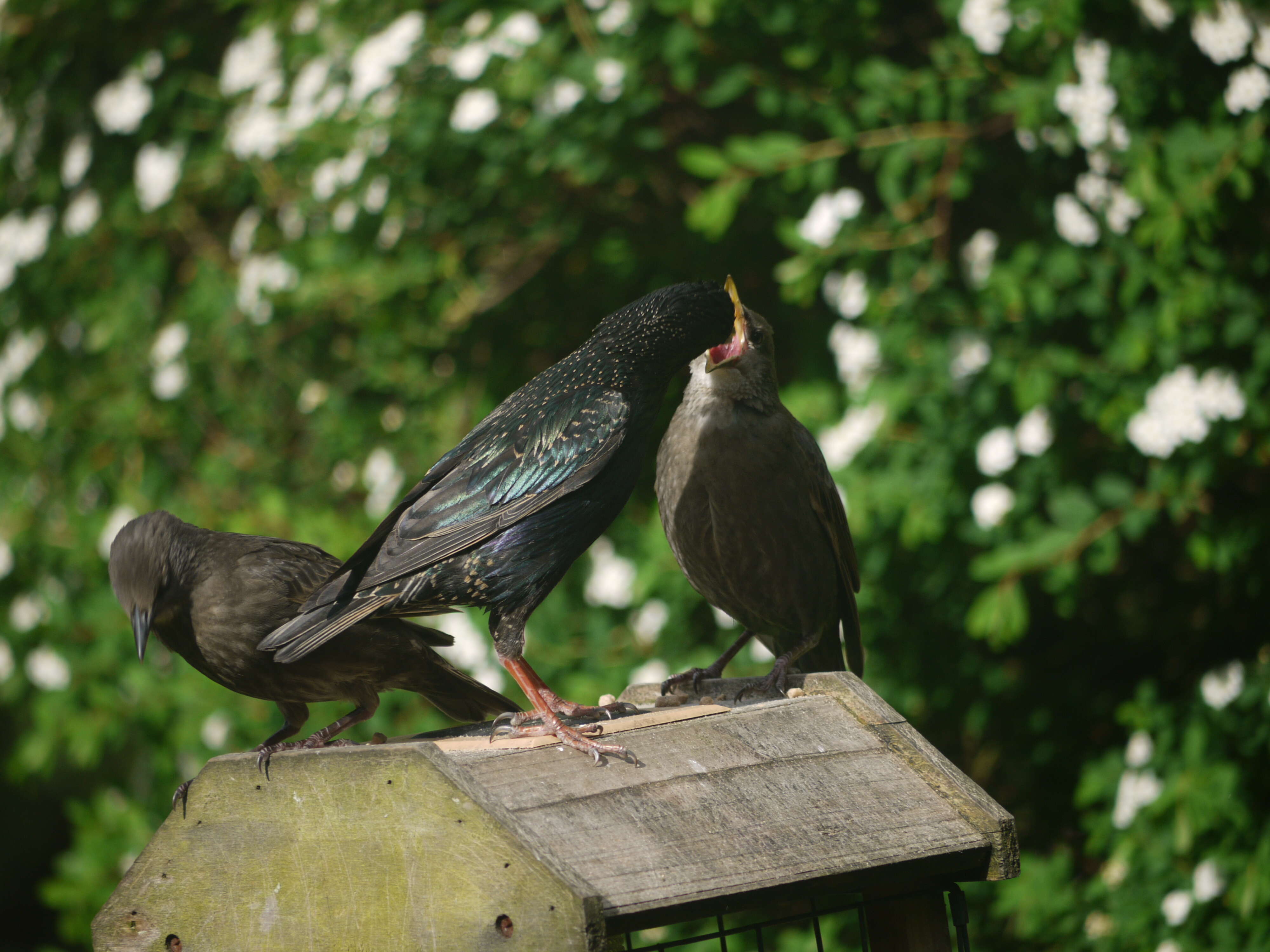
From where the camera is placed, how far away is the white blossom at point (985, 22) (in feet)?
10.3

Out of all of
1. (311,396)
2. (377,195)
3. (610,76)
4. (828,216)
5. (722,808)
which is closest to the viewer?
(722,808)

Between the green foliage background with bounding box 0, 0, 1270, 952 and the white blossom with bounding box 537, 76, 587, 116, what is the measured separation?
0.04 m

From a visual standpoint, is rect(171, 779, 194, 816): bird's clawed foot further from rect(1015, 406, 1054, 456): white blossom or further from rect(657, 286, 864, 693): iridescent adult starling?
rect(1015, 406, 1054, 456): white blossom

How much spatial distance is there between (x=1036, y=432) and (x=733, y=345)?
1.27 metres

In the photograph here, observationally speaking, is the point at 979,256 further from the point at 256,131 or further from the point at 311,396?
the point at 256,131

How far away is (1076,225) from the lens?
3.27 metres

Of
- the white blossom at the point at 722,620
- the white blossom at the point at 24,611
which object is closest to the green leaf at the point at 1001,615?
the white blossom at the point at 722,620

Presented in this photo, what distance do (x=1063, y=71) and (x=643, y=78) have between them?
1.17 meters

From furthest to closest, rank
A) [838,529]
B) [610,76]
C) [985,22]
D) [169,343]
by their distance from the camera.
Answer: [169,343] → [610,76] → [985,22] → [838,529]

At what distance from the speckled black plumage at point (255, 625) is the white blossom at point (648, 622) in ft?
4.27

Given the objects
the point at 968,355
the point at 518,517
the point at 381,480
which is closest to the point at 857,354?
the point at 968,355

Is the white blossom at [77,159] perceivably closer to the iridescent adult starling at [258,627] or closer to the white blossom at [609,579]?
the white blossom at [609,579]

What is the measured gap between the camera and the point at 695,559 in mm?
2547

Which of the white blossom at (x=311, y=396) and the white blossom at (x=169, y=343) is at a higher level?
the white blossom at (x=169, y=343)
